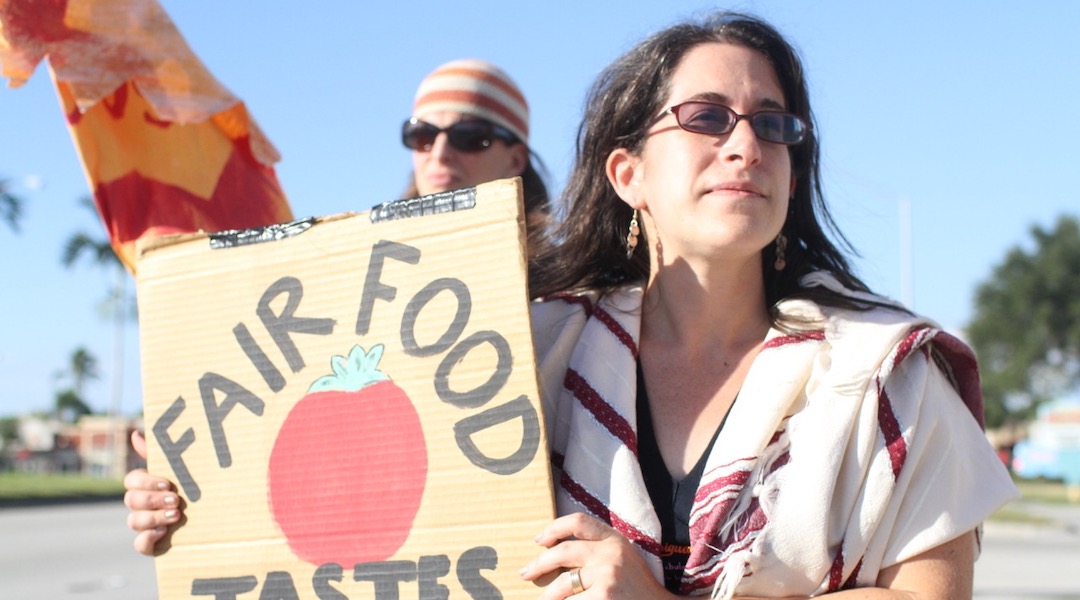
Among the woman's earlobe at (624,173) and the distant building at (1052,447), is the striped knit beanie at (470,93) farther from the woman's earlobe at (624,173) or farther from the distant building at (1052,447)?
the distant building at (1052,447)

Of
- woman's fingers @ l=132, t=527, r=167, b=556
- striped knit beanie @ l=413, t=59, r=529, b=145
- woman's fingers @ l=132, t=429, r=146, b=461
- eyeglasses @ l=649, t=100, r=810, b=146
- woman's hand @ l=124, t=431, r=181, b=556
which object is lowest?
woman's fingers @ l=132, t=527, r=167, b=556

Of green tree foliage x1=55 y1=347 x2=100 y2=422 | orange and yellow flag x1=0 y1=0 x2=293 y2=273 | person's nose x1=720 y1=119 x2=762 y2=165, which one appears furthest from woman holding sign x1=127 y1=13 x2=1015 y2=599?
green tree foliage x1=55 y1=347 x2=100 y2=422

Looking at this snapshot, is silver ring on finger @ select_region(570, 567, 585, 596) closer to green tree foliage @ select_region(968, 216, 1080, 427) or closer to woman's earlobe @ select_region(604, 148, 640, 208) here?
woman's earlobe @ select_region(604, 148, 640, 208)

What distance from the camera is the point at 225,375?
201cm

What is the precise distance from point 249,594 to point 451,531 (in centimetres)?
41

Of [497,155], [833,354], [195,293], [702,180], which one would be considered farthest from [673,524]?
[497,155]

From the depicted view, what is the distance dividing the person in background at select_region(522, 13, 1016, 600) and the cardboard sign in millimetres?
Answer: 166

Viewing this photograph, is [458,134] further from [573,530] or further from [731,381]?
[573,530]

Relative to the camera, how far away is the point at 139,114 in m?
2.62

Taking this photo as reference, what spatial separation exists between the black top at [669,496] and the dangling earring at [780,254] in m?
0.37

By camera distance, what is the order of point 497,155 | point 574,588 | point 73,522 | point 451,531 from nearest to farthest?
point 574,588 → point 451,531 → point 497,155 → point 73,522

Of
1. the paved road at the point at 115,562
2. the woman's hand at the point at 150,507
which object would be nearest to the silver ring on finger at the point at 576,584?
the woman's hand at the point at 150,507

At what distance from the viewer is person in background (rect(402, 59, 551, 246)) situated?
328 cm

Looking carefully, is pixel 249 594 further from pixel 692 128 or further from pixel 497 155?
pixel 497 155
